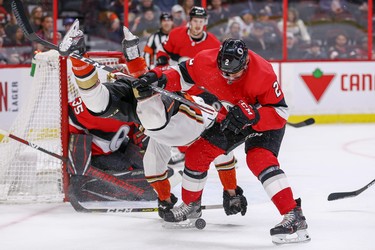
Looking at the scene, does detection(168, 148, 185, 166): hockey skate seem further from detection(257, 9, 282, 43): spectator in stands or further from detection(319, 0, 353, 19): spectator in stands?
detection(319, 0, 353, 19): spectator in stands

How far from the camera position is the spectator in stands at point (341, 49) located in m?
7.81

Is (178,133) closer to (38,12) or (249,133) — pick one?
(249,133)

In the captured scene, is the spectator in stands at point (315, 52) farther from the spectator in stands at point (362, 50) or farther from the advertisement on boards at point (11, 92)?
the advertisement on boards at point (11, 92)

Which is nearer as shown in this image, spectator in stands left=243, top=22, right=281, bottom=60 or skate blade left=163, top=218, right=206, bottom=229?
skate blade left=163, top=218, right=206, bottom=229

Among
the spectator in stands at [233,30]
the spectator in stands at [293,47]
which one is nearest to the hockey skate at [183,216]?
the spectator in stands at [233,30]

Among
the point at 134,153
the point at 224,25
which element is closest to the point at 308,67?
the point at 224,25

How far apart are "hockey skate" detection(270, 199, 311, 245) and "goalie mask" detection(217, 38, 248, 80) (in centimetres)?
63

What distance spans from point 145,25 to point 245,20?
914 millimetres

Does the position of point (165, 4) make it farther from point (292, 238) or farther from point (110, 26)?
point (292, 238)

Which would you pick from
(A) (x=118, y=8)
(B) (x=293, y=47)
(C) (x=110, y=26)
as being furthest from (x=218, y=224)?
(B) (x=293, y=47)

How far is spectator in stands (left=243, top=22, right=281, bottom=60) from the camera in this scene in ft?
25.3

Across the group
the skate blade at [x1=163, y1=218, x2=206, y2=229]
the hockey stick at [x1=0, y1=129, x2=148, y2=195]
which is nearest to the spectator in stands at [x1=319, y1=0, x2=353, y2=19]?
the hockey stick at [x1=0, y1=129, x2=148, y2=195]

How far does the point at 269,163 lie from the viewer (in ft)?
11.7

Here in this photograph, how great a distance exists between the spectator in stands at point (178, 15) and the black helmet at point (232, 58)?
399 centimetres
